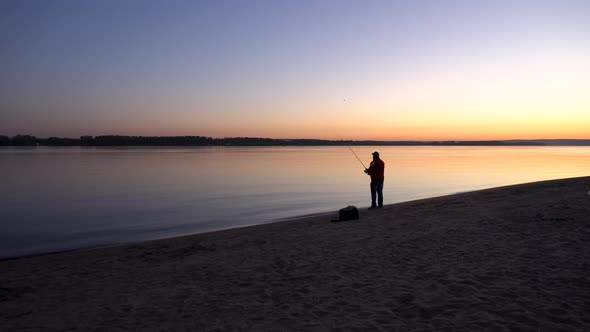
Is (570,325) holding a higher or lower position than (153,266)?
higher

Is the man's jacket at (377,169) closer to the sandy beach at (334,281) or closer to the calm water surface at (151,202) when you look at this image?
the sandy beach at (334,281)

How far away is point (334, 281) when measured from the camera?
Answer: 21.8ft

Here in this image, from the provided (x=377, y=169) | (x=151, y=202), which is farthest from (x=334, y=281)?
(x=151, y=202)

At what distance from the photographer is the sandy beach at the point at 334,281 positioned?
203 inches

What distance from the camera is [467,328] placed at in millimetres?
4656

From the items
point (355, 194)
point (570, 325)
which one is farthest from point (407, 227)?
point (355, 194)

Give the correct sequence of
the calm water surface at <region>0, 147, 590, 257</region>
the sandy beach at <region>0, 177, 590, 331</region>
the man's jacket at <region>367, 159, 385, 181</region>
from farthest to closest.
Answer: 1. the man's jacket at <region>367, 159, 385, 181</region>
2. the calm water surface at <region>0, 147, 590, 257</region>
3. the sandy beach at <region>0, 177, 590, 331</region>

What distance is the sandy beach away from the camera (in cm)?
516

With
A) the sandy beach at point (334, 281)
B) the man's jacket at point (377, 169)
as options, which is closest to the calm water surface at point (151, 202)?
the sandy beach at point (334, 281)

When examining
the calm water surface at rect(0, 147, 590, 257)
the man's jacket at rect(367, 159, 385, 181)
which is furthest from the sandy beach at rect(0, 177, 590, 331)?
the man's jacket at rect(367, 159, 385, 181)

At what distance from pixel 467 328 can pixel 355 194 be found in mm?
19177

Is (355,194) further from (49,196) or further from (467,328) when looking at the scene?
(467,328)

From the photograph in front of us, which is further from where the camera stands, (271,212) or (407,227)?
(271,212)

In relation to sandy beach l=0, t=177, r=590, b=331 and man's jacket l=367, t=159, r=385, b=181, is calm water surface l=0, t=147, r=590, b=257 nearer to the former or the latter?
sandy beach l=0, t=177, r=590, b=331
